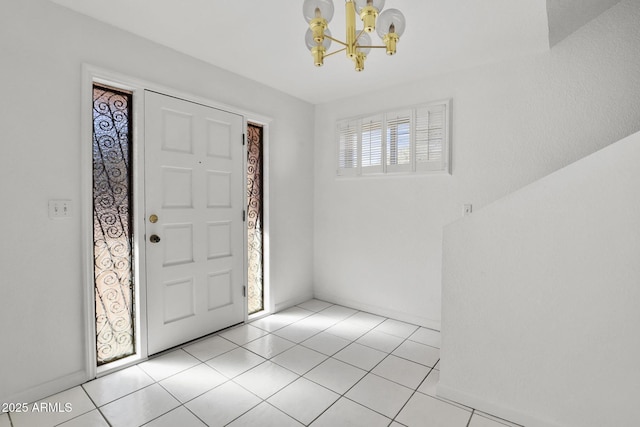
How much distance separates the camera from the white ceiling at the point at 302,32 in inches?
78.7

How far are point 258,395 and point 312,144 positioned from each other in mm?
2877

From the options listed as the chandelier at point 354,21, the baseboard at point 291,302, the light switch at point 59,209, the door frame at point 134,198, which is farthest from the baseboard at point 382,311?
the light switch at point 59,209

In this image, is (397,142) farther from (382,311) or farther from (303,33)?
(382,311)

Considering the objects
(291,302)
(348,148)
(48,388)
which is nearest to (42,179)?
(48,388)

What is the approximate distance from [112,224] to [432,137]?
9.67 ft

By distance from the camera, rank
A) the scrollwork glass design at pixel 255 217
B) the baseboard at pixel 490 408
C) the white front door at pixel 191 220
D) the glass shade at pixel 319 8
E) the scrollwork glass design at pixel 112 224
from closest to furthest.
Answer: the glass shade at pixel 319 8 < the baseboard at pixel 490 408 < the scrollwork glass design at pixel 112 224 < the white front door at pixel 191 220 < the scrollwork glass design at pixel 255 217

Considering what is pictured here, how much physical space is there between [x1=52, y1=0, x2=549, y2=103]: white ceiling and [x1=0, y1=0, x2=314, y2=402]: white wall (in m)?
0.23

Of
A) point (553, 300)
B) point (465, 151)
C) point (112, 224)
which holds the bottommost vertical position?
point (553, 300)

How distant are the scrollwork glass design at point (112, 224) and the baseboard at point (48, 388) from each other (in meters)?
0.18

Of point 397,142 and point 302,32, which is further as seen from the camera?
point 397,142

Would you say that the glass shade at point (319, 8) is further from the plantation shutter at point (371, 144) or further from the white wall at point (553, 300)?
the plantation shutter at point (371, 144)

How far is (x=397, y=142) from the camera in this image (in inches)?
129

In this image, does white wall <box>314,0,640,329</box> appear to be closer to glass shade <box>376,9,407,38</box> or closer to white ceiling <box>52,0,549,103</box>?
white ceiling <box>52,0,549,103</box>

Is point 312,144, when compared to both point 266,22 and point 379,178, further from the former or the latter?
point 266,22
